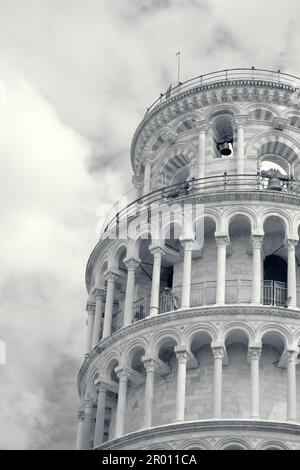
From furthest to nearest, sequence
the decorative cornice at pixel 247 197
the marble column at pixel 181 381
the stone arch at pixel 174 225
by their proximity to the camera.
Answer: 1. the stone arch at pixel 174 225
2. the decorative cornice at pixel 247 197
3. the marble column at pixel 181 381

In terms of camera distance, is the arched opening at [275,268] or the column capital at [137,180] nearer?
the arched opening at [275,268]

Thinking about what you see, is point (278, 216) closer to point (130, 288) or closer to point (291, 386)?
point (130, 288)

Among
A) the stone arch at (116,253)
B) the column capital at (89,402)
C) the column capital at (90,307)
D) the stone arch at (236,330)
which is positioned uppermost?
the stone arch at (116,253)

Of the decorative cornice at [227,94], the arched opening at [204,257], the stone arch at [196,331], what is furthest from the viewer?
the decorative cornice at [227,94]

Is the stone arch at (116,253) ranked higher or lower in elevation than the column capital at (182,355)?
higher

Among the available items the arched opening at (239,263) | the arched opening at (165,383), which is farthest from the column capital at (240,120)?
the arched opening at (165,383)

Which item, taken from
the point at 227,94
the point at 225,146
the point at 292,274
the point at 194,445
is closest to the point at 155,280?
the point at 292,274

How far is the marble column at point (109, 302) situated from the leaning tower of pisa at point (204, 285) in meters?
0.05

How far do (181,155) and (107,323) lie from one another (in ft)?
33.8

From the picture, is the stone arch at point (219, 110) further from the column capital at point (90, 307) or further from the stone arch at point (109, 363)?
the stone arch at point (109, 363)

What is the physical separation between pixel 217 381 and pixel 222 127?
15917 mm

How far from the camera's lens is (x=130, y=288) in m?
48.9

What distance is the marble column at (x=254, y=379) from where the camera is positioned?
4322cm
